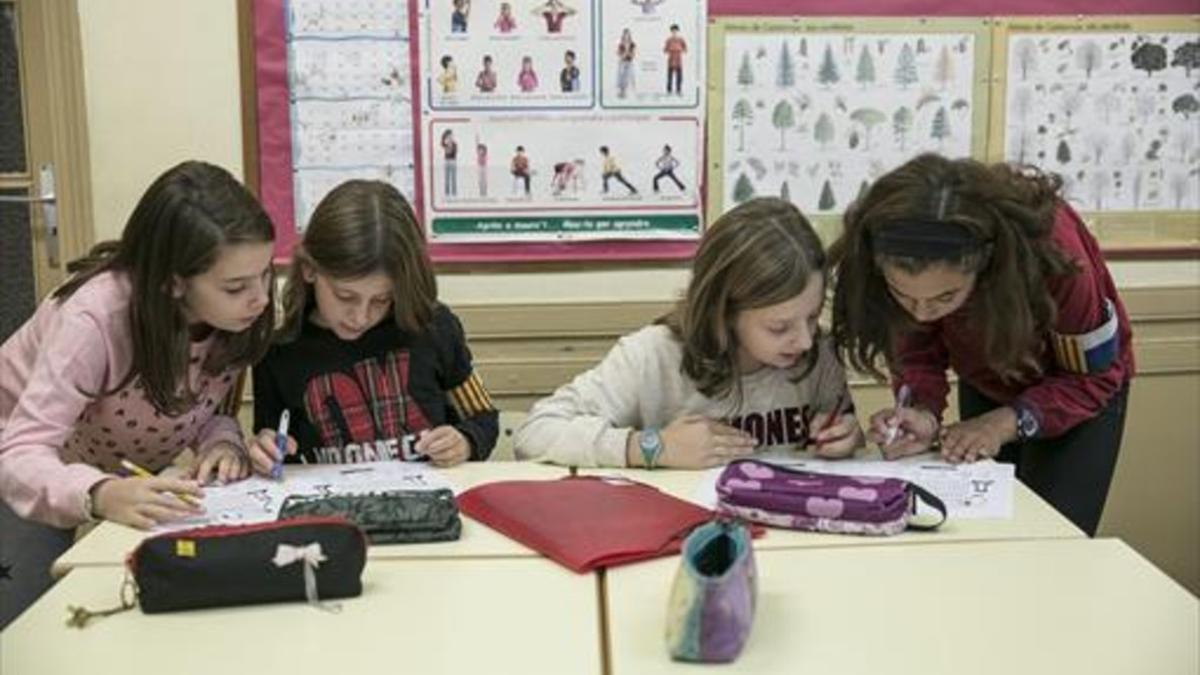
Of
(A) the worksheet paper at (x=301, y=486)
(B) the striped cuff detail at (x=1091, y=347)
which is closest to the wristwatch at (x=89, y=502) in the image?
(A) the worksheet paper at (x=301, y=486)

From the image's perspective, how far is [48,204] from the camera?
2.99m

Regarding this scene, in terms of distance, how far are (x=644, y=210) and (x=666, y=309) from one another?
260mm

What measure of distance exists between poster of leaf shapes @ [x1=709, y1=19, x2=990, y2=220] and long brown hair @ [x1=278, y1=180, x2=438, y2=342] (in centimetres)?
115

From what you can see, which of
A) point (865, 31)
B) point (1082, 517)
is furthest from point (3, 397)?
point (865, 31)

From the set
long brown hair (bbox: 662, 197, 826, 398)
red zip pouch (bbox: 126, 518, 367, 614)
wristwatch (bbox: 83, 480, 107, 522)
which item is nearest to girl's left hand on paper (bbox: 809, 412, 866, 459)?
long brown hair (bbox: 662, 197, 826, 398)

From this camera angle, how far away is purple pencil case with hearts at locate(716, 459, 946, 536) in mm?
1714

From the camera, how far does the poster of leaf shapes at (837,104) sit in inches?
118

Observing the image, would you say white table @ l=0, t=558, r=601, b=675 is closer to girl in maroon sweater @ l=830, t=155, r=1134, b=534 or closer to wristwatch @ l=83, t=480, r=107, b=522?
wristwatch @ l=83, t=480, r=107, b=522

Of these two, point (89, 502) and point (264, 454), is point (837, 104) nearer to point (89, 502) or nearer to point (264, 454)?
point (264, 454)

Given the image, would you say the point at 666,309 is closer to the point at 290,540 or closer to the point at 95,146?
the point at 95,146

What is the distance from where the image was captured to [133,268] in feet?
6.31

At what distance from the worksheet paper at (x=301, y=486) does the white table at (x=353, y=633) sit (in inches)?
8.5

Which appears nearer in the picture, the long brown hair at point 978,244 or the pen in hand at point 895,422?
the long brown hair at point 978,244

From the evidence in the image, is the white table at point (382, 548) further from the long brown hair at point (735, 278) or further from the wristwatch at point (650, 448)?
the long brown hair at point (735, 278)
